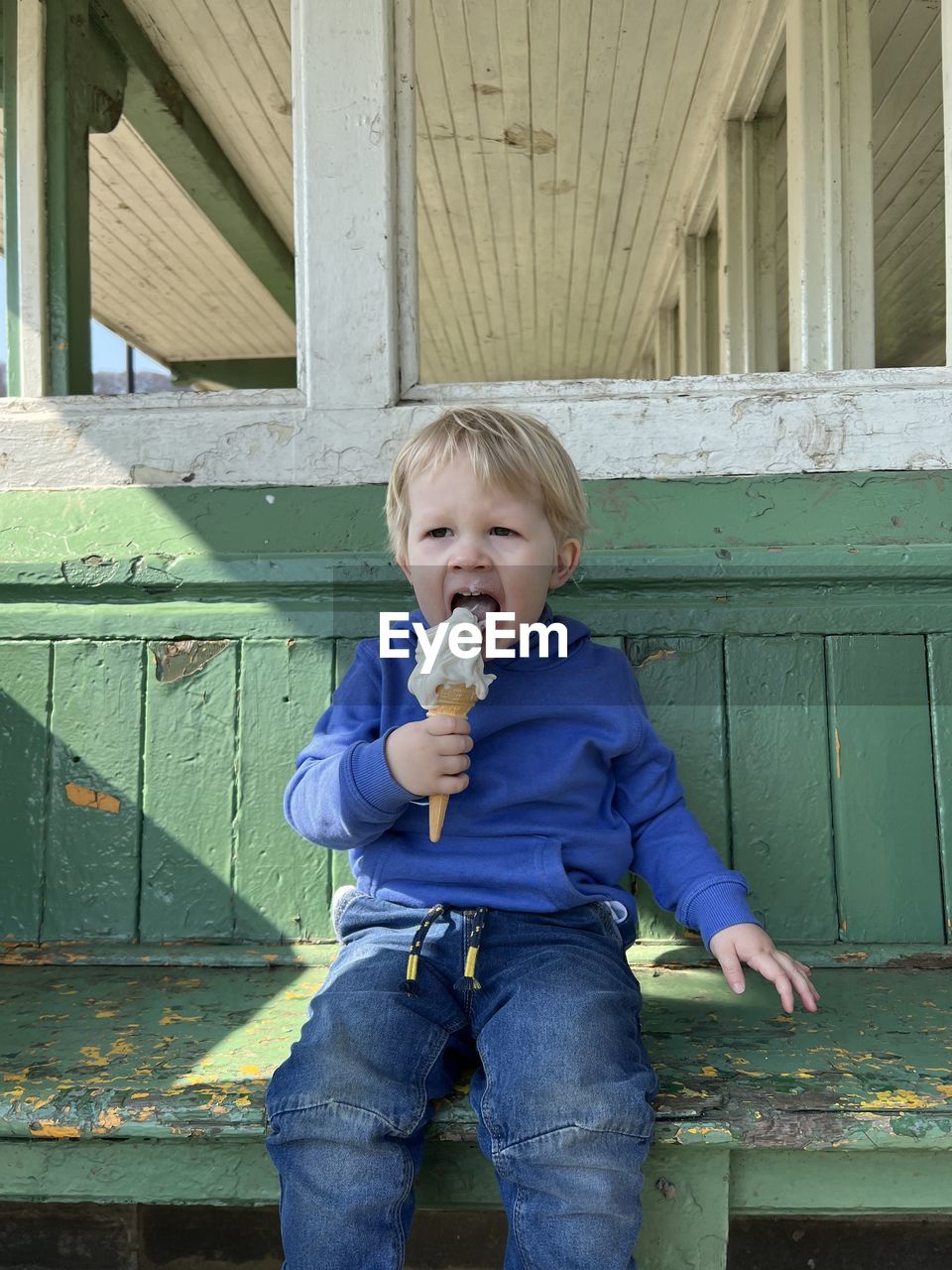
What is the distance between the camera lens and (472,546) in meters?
1.63

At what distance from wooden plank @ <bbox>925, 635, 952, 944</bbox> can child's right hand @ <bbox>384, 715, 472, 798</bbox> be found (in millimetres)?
1024

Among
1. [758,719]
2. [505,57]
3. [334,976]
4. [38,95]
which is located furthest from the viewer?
[505,57]

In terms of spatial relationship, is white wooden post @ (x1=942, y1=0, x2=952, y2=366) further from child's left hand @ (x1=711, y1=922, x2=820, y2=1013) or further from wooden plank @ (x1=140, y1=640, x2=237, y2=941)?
wooden plank @ (x1=140, y1=640, x2=237, y2=941)

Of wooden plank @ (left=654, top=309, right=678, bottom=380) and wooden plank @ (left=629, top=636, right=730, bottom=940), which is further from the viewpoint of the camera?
wooden plank @ (left=654, top=309, right=678, bottom=380)

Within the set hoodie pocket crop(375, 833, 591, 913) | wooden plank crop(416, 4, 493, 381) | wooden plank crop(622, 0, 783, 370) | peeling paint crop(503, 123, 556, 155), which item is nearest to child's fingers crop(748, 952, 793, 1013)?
hoodie pocket crop(375, 833, 591, 913)

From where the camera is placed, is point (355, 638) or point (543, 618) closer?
point (543, 618)

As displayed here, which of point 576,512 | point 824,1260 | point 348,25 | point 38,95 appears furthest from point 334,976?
point 38,95

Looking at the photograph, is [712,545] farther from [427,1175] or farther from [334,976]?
[427,1175]

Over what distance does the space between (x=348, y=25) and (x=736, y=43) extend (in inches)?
65.2

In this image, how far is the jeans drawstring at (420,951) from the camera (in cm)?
146

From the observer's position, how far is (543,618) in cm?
184

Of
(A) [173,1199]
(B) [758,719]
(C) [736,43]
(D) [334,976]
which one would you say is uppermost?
(C) [736,43]

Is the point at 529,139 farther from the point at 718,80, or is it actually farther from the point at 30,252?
the point at 30,252

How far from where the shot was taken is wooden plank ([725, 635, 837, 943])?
6.69 ft
